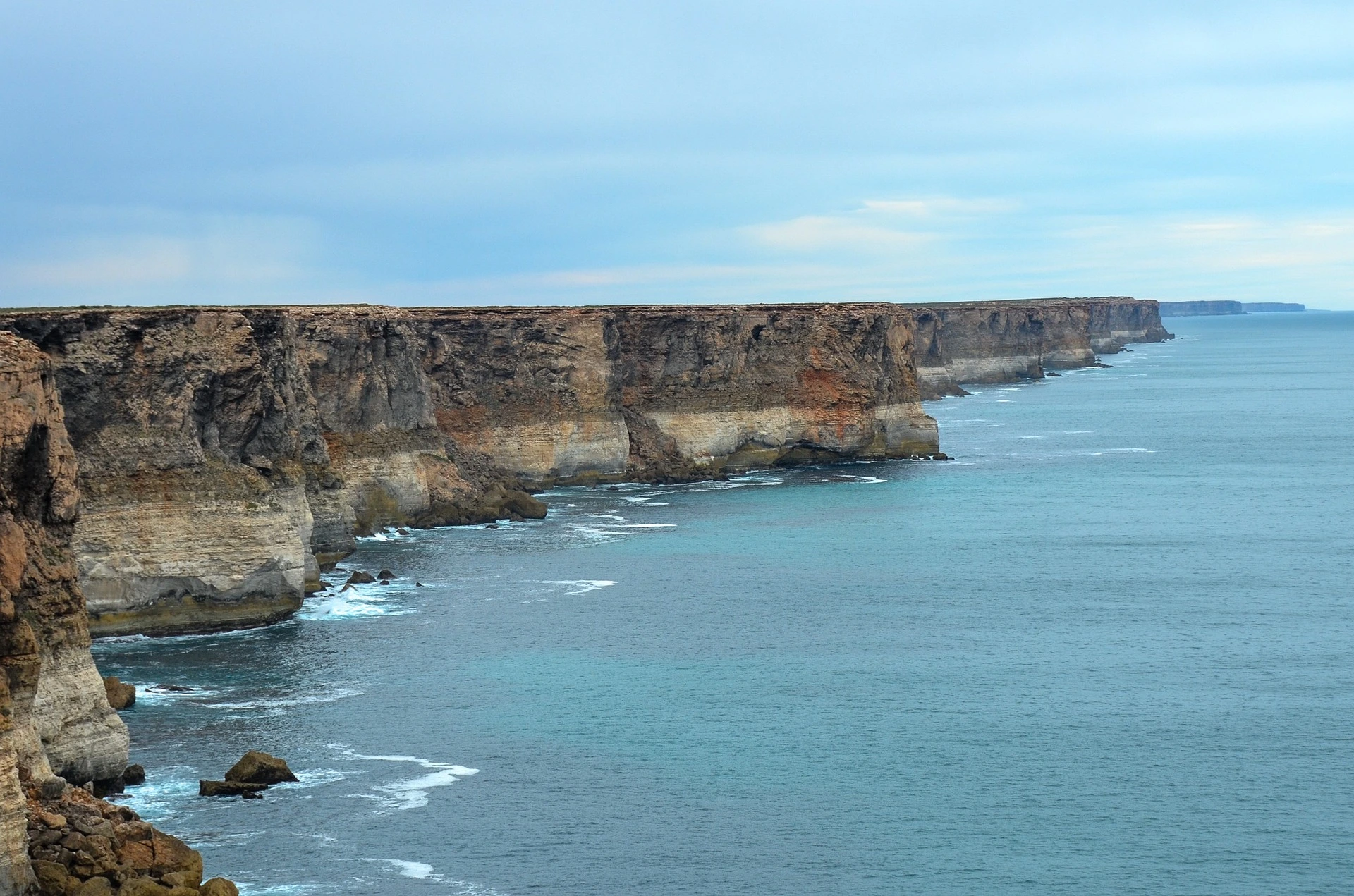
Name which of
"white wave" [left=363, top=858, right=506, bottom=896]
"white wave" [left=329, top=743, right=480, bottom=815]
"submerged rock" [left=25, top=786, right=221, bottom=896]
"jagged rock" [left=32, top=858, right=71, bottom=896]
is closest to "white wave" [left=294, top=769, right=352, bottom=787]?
"white wave" [left=329, top=743, right=480, bottom=815]

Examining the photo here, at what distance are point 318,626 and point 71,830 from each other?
31.2 metres

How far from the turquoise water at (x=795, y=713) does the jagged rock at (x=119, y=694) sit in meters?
0.90

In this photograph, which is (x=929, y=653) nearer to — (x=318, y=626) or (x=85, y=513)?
(x=318, y=626)

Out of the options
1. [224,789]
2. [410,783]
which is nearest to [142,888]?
[224,789]

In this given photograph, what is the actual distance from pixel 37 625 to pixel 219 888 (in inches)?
298

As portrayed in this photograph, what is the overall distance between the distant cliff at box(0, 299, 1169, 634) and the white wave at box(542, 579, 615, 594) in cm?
1052

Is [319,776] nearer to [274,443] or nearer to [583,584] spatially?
[274,443]

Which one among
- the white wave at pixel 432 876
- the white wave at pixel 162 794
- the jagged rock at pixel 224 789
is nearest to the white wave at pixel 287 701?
the white wave at pixel 162 794

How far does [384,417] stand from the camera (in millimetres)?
86375

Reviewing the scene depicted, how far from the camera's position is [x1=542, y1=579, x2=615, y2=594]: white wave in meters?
68.7

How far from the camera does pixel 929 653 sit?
5591cm

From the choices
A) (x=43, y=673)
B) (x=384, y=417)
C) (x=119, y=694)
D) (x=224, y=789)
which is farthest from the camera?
(x=384, y=417)

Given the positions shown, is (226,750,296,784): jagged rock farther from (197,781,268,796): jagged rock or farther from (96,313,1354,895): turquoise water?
(96,313,1354,895): turquoise water

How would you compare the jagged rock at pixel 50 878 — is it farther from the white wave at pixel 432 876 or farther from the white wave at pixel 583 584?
the white wave at pixel 583 584
